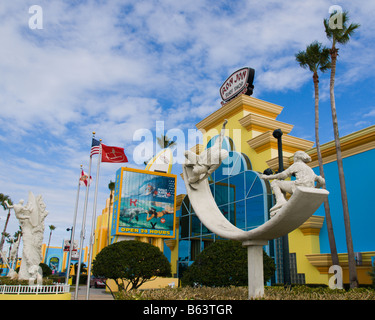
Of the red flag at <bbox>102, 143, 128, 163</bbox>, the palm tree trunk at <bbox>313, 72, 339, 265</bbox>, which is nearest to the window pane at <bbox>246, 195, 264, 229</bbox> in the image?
the palm tree trunk at <bbox>313, 72, 339, 265</bbox>

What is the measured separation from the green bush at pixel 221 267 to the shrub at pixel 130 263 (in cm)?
552

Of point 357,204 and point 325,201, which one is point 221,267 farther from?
point 357,204

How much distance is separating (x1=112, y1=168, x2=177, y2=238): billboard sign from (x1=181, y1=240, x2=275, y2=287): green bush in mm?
15724

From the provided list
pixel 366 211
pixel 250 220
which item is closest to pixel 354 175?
pixel 366 211

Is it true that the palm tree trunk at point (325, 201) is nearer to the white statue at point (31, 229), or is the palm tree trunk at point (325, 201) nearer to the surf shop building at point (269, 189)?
the surf shop building at point (269, 189)

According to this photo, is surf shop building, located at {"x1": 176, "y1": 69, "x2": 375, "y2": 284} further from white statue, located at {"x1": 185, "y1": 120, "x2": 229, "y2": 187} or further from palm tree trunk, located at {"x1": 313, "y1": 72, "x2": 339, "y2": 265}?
white statue, located at {"x1": 185, "y1": 120, "x2": 229, "y2": 187}

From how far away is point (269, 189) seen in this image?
21.2 m

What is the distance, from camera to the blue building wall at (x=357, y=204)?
682 inches

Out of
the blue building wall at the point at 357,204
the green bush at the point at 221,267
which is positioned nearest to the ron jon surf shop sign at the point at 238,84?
the blue building wall at the point at 357,204

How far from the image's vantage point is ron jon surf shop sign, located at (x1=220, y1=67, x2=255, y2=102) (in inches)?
1085

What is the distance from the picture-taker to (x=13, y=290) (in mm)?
14531
